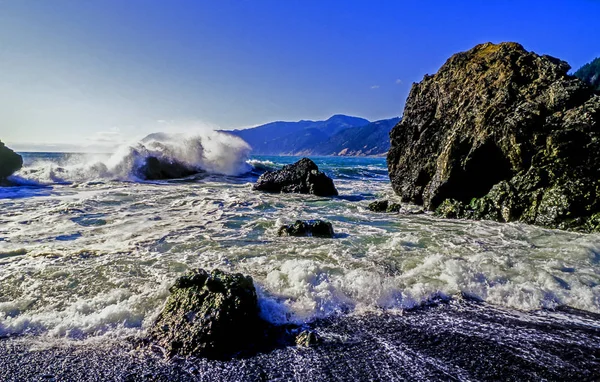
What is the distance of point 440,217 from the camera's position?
34.3 ft

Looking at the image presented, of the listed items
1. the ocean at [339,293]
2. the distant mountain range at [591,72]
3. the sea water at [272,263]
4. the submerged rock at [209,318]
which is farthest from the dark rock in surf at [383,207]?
the distant mountain range at [591,72]

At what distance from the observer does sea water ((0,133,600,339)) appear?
4.06 m

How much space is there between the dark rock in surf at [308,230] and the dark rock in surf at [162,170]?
715 inches

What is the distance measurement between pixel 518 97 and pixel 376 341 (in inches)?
418

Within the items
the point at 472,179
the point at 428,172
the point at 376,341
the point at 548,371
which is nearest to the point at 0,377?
the point at 376,341

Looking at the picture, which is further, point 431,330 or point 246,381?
point 431,330

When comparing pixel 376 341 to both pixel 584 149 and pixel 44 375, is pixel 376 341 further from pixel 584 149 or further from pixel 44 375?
pixel 584 149

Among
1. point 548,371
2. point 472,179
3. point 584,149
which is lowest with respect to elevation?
point 548,371

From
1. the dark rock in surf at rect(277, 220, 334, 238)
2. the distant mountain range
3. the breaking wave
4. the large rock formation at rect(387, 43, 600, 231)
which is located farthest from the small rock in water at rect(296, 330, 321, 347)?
the distant mountain range

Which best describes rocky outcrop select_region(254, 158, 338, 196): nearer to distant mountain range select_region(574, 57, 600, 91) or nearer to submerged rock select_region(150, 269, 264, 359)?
submerged rock select_region(150, 269, 264, 359)

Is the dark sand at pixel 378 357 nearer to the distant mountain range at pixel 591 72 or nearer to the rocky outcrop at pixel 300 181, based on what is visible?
the rocky outcrop at pixel 300 181

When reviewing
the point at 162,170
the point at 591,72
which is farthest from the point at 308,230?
the point at 591,72

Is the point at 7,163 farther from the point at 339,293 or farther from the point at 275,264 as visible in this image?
the point at 339,293

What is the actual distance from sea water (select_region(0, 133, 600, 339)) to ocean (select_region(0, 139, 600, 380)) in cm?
3
